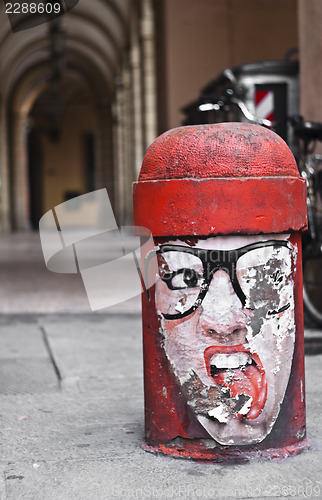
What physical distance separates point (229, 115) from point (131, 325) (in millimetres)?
4006

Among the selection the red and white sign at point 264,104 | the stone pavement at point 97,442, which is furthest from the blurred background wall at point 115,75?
the stone pavement at point 97,442

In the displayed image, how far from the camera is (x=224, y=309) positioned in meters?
2.52

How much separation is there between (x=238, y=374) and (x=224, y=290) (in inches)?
11.2

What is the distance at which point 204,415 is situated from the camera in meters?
2.56

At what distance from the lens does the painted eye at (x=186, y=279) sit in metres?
2.54

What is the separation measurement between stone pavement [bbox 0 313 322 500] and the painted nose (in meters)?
0.46

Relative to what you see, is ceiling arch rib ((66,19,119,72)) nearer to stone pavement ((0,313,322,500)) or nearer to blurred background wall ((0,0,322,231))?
blurred background wall ((0,0,322,231))

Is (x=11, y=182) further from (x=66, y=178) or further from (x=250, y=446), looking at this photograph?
(x=250, y=446)

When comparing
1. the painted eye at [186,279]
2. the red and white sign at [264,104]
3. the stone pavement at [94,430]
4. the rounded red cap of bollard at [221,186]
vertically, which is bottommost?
the stone pavement at [94,430]

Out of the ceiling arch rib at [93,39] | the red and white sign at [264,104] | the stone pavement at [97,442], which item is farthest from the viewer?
the ceiling arch rib at [93,39]

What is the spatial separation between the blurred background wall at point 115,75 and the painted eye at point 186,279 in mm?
3620

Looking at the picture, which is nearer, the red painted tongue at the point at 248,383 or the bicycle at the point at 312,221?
the red painted tongue at the point at 248,383

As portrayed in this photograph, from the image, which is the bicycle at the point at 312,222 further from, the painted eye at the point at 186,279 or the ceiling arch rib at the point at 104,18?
the ceiling arch rib at the point at 104,18

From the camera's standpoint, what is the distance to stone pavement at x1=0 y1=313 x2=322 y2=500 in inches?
91.0
